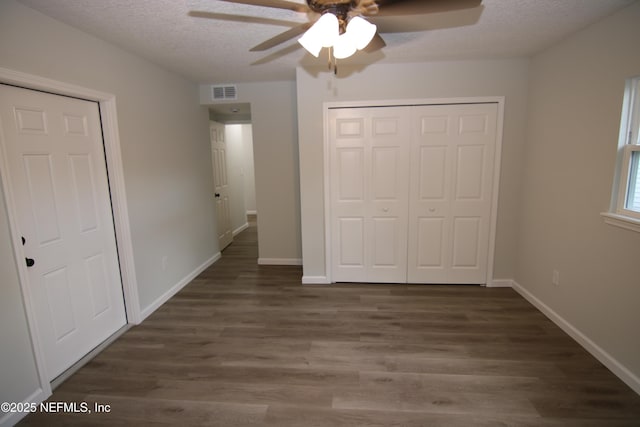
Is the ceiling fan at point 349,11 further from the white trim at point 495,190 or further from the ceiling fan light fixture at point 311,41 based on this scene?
the white trim at point 495,190

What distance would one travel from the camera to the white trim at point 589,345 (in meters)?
2.05

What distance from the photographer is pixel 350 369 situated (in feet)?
7.40

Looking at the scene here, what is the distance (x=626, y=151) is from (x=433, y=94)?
67.9 inches

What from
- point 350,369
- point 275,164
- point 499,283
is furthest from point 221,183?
point 499,283

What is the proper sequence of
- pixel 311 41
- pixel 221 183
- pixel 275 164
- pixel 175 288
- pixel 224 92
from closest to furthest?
pixel 311 41 → pixel 175 288 → pixel 224 92 → pixel 275 164 → pixel 221 183

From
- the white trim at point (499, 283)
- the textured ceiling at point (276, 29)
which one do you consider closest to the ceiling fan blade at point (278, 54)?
the textured ceiling at point (276, 29)

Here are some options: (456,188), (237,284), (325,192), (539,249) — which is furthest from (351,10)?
(237,284)

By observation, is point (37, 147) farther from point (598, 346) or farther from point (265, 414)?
point (598, 346)

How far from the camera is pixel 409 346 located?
99.0 inches

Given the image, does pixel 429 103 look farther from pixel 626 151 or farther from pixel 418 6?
pixel 418 6

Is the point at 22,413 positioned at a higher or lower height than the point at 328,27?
lower

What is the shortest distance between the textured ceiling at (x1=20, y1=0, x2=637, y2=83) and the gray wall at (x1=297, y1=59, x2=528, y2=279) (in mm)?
155

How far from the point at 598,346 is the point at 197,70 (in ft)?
14.9

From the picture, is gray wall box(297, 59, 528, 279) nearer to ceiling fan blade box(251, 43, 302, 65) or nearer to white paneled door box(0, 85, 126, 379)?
ceiling fan blade box(251, 43, 302, 65)
